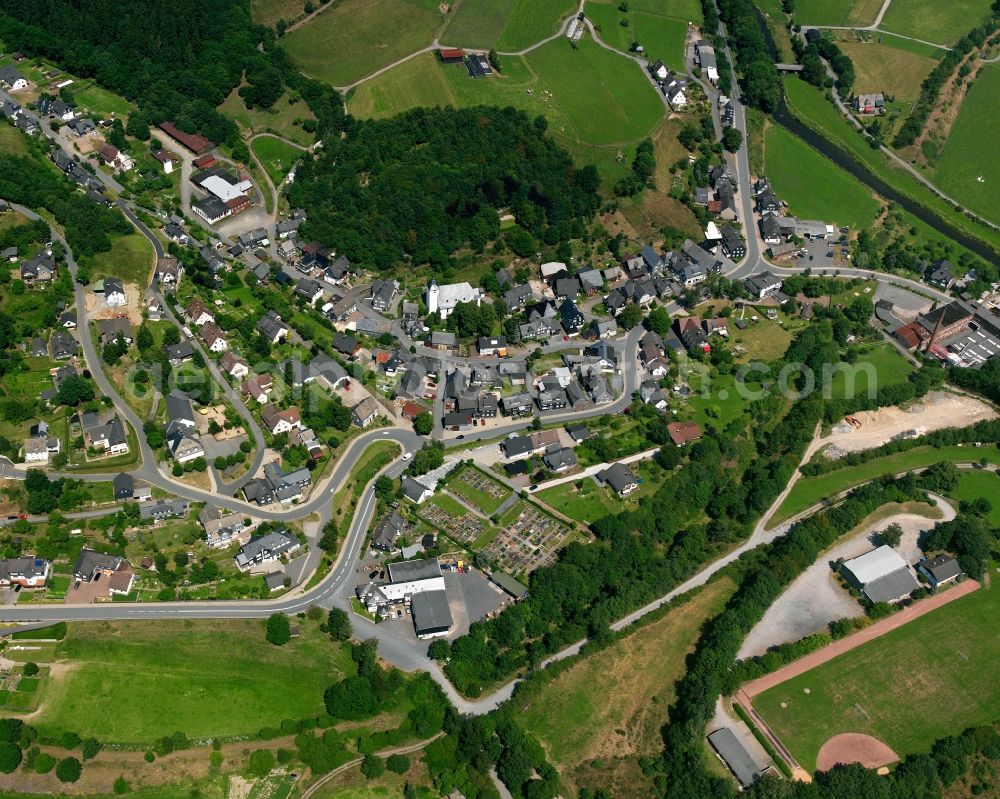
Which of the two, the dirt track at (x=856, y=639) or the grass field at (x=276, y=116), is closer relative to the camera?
the dirt track at (x=856, y=639)

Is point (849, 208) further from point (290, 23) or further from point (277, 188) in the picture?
point (290, 23)

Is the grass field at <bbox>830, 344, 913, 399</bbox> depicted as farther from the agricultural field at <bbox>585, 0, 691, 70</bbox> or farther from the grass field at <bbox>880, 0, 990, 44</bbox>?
A: the grass field at <bbox>880, 0, 990, 44</bbox>

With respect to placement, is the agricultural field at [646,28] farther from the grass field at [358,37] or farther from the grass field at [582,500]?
the grass field at [582,500]

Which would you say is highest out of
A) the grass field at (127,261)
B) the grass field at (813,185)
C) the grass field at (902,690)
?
the grass field at (813,185)

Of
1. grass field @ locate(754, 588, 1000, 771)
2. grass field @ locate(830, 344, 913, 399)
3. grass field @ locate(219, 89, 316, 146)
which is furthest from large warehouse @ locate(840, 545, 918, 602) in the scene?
grass field @ locate(219, 89, 316, 146)

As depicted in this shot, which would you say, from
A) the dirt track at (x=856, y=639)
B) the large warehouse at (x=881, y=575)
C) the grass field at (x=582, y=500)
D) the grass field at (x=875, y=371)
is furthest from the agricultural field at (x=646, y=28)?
the dirt track at (x=856, y=639)

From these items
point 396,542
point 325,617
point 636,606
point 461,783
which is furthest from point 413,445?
point 461,783
